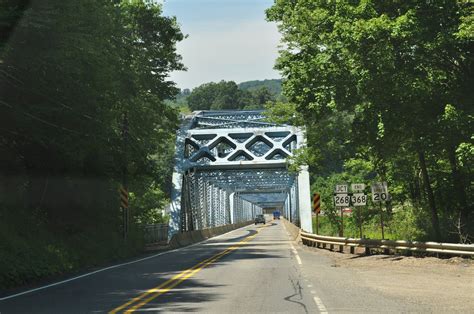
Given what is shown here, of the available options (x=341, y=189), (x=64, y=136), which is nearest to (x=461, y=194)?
(x=341, y=189)

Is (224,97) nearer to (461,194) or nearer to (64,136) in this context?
(461,194)

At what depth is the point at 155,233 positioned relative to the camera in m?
43.5

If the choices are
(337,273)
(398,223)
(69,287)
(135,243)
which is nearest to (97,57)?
(69,287)

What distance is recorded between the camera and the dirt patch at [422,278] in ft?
34.2

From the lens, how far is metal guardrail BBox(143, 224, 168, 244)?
40159 millimetres

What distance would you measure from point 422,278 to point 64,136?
12.5 metres

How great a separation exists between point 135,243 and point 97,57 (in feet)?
44.3

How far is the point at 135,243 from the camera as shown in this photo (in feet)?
102

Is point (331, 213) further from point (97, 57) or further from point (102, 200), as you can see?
point (97, 57)

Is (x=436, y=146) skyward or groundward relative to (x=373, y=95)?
groundward

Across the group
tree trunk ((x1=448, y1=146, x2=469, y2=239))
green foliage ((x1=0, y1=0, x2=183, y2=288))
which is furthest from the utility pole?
tree trunk ((x1=448, y1=146, x2=469, y2=239))

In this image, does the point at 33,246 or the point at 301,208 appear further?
the point at 301,208

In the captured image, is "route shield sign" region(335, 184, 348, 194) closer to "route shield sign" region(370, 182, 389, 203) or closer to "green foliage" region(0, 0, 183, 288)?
"route shield sign" region(370, 182, 389, 203)

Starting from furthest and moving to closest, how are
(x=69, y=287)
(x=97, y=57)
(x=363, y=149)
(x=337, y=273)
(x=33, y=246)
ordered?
(x=363, y=149) → (x=97, y=57) → (x=33, y=246) → (x=337, y=273) → (x=69, y=287)
